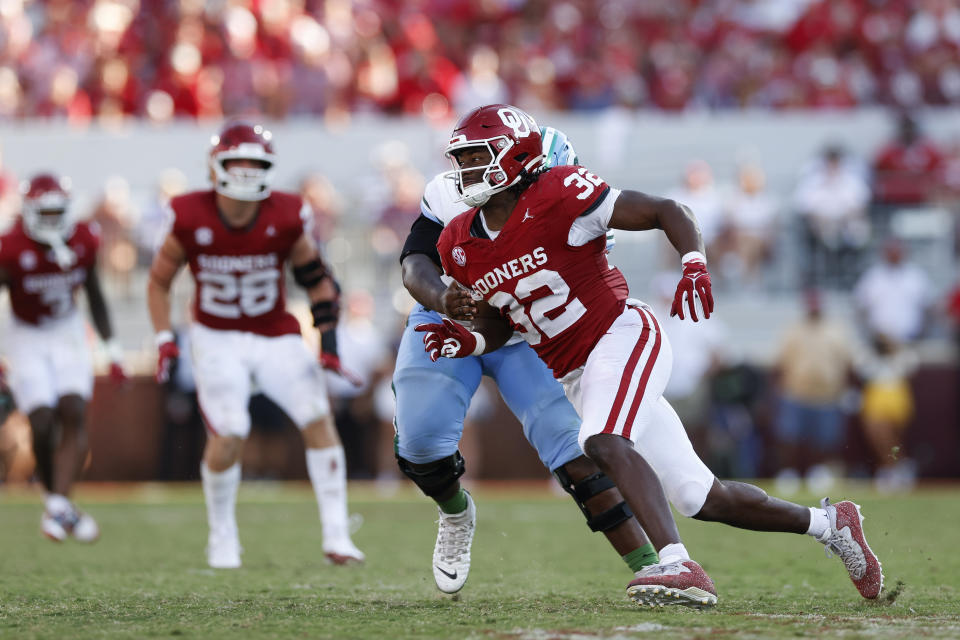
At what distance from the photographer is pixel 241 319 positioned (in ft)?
22.1

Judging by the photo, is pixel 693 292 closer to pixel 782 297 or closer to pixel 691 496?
pixel 691 496

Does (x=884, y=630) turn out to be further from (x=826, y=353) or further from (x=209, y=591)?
(x=826, y=353)

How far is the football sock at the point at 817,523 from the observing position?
4590 mm

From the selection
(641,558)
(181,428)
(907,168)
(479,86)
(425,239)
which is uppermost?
(479,86)

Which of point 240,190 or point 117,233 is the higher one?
point 240,190

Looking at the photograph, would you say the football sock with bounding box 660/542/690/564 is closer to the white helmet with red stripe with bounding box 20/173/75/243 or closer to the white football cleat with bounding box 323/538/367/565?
the white football cleat with bounding box 323/538/367/565

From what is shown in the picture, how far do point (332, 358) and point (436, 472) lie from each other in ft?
5.79

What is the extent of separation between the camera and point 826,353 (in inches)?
489

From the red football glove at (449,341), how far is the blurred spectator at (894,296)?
891 centimetres

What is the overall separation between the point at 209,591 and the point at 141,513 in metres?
5.29

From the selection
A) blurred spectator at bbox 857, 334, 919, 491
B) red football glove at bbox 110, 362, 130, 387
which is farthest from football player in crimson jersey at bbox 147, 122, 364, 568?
blurred spectator at bbox 857, 334, 919, 491

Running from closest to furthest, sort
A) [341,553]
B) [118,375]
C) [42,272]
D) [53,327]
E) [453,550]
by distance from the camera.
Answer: [453,550] → [341,553] → [118,375] → [42,272] → [53,327]

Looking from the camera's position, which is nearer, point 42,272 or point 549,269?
point 549,269

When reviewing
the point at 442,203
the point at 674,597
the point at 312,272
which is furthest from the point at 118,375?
the point at 674,597
